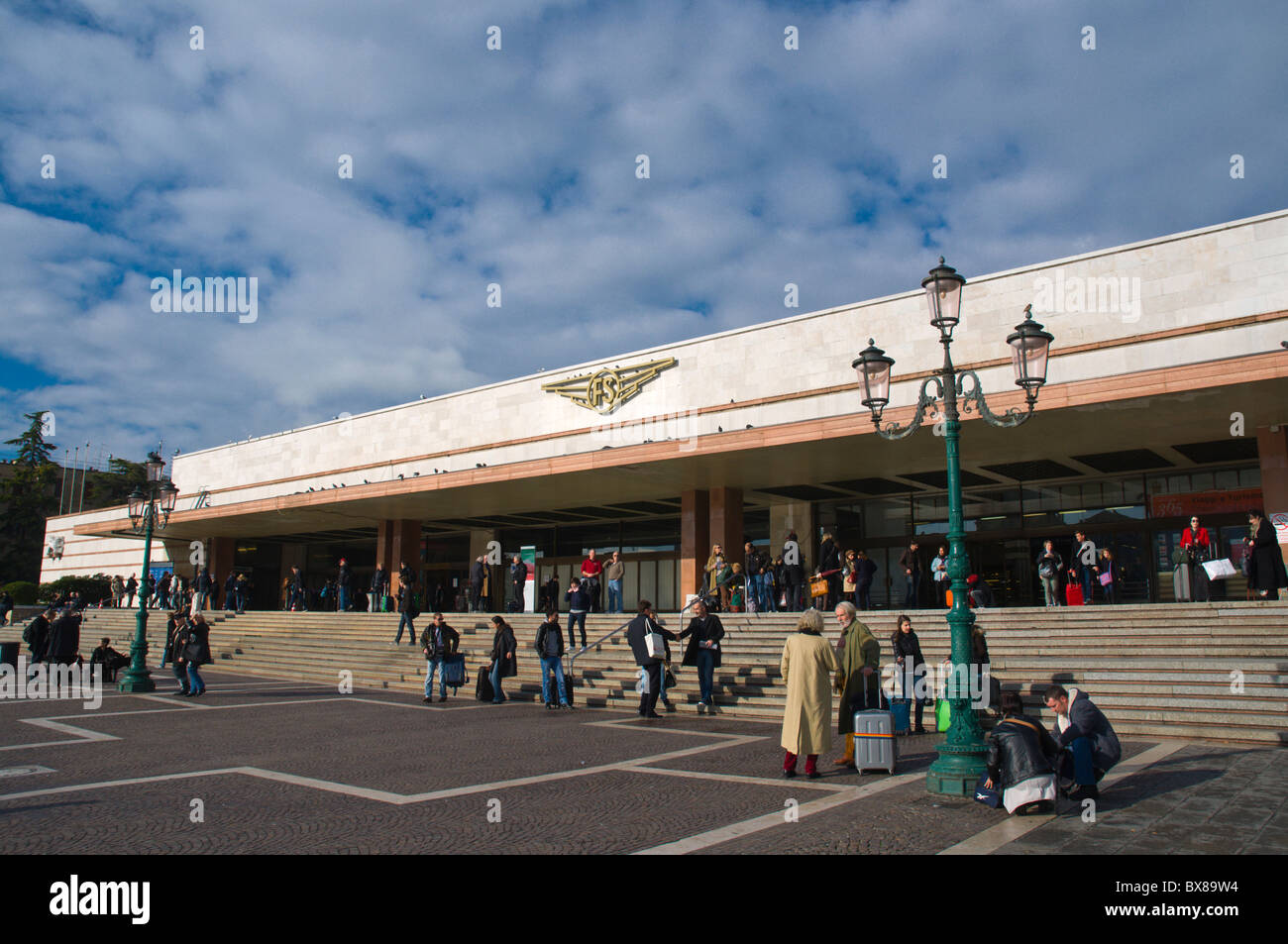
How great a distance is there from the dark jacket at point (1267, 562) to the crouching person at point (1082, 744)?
9.73 metres

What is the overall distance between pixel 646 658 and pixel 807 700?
5155mm

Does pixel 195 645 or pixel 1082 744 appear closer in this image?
pixel 1082 744

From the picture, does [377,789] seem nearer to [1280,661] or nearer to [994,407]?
[1280,661]

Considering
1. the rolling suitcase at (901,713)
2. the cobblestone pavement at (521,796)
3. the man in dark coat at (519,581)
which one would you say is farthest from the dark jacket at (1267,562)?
the man in dark coat at (519,581)

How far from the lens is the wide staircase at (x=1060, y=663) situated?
1022 centimetres

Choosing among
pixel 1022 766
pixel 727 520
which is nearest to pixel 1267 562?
pixel 1022 766

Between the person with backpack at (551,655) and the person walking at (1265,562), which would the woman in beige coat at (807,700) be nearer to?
the person with backpack at (551,655)

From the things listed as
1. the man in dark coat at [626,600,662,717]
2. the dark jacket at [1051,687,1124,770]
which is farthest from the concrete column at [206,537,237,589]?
the dark jacket at [1051,687,1124,770]

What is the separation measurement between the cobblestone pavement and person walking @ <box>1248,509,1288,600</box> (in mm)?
6661

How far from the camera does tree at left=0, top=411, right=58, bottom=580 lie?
6450 centimetres

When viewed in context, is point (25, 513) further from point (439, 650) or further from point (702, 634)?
point (702, 634)

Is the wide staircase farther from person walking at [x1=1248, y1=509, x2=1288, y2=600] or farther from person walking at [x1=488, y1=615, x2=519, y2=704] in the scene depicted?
person walking at [x1=488, y1=615, x2=519, y2=704]

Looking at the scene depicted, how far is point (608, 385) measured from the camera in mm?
26281
